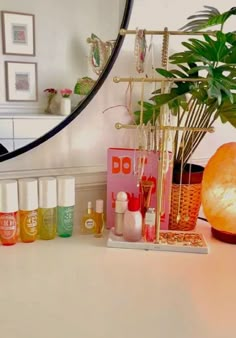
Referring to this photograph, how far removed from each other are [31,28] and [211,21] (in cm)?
44

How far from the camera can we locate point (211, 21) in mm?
988

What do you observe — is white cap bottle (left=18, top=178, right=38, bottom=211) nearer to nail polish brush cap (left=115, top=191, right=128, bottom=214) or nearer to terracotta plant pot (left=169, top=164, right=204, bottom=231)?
nail polish brush cap (left=115, top=191, right=128, bottom=214)

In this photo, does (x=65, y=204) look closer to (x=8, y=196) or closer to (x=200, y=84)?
(x=8, y=196)

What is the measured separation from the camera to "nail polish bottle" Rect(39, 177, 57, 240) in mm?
919

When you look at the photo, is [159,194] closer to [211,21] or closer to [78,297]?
[78,297]

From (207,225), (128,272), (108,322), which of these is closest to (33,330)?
(108,322)

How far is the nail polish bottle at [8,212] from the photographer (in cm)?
88

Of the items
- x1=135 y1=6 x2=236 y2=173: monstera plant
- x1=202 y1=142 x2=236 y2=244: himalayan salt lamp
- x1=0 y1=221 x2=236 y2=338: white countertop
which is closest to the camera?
x1=0 y1=221 x2=236 y2=338: white countertop

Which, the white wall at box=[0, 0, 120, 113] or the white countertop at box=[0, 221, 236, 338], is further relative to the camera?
the white wall at box=[0, 0, 120, 113]

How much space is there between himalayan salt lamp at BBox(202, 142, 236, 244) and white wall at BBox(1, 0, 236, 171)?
0.25 meters

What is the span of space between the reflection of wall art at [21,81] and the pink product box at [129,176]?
0.78ft

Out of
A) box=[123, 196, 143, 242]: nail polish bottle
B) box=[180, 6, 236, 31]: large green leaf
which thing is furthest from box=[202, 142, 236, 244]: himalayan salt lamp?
box=[180, 6, 236, 31]: large green leaf

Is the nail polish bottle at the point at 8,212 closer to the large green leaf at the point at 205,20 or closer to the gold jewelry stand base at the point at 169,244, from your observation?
the gold jewelry stand base at the point at 169,244

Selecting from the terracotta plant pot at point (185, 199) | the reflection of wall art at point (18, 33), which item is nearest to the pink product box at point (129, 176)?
the terracotta plant pot at point (185, 199)
